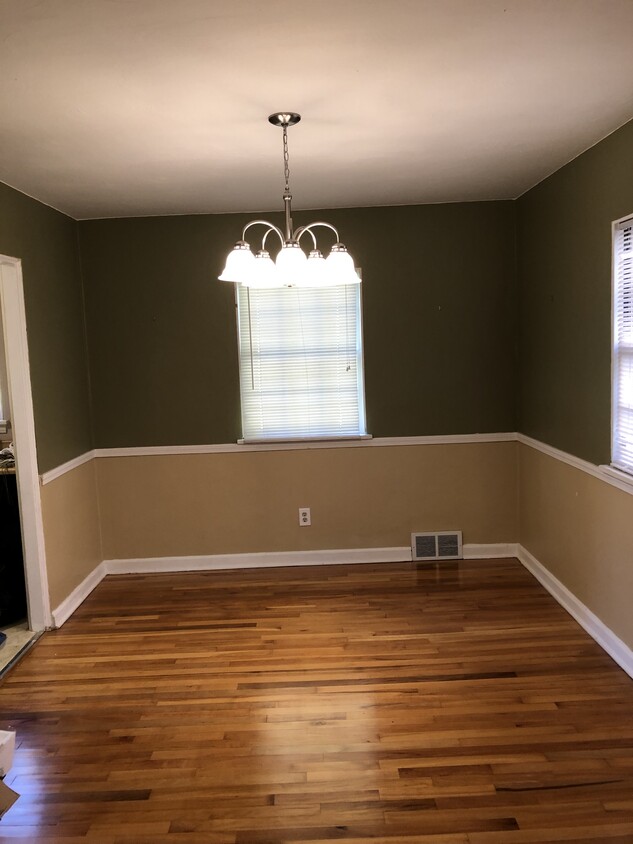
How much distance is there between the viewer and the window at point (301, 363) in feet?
14.9

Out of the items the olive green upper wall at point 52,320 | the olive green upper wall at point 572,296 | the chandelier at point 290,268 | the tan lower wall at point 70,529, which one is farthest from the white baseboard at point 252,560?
the chandelier at point 290,268

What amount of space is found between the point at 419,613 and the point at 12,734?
2.20 m

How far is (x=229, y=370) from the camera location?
4.62 meters

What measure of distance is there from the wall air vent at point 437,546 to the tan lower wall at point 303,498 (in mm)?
60

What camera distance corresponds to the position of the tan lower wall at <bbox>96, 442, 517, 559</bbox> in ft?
15.4

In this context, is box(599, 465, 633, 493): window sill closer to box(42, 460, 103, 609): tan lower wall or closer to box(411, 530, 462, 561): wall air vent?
box(411, 530, 462, 561): wall air vent

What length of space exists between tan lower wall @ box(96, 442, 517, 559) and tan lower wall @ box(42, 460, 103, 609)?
0.51ft

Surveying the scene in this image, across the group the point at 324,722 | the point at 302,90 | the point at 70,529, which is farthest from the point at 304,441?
the point at 302,90

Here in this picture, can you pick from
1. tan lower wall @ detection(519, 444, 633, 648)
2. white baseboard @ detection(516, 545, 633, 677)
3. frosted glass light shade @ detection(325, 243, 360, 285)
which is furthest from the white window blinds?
frosted glass light shade @ detection(325, 243, 360, 285)

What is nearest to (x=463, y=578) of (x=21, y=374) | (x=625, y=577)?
(x=625, y=577)

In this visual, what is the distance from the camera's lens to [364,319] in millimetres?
4570

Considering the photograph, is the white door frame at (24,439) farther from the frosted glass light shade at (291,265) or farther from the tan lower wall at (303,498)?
the frosted glass light shade at (291,265)

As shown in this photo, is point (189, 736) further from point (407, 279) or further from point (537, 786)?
point (407, 279)

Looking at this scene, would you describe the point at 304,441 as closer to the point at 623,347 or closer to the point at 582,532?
the point at 582,532
